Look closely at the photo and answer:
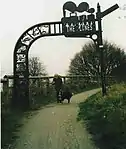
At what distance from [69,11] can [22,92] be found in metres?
0.78

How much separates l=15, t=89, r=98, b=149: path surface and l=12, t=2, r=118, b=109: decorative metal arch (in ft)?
0.65

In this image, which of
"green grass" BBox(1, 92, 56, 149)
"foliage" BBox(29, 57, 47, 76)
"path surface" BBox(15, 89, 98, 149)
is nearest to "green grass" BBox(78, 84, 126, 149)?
"path surface" BBox(15, 89, 98, 149)

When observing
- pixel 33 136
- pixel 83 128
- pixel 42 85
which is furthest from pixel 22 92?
pixel 83 128

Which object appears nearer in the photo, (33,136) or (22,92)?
(33,136)

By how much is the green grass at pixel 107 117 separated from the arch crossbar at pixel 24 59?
0.50 meters

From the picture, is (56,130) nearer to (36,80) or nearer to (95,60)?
(36,80)

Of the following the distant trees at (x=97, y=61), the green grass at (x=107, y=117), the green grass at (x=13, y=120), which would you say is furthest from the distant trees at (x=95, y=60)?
the green grass at (x=13, y=120)

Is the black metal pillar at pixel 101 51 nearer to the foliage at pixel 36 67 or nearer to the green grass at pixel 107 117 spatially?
the green grass at pixel 107 117

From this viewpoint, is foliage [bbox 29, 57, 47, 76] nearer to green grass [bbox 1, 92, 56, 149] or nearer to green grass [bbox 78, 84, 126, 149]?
green grass [bbox 1, 92, 56, 149]

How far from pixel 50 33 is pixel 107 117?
889mm

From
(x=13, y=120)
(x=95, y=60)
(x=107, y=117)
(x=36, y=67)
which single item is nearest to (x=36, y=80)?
(x=36, y=67)

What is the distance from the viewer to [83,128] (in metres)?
2.83

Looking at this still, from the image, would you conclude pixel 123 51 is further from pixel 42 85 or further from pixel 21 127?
pixel 21 127

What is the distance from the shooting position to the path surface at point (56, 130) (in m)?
2.80
